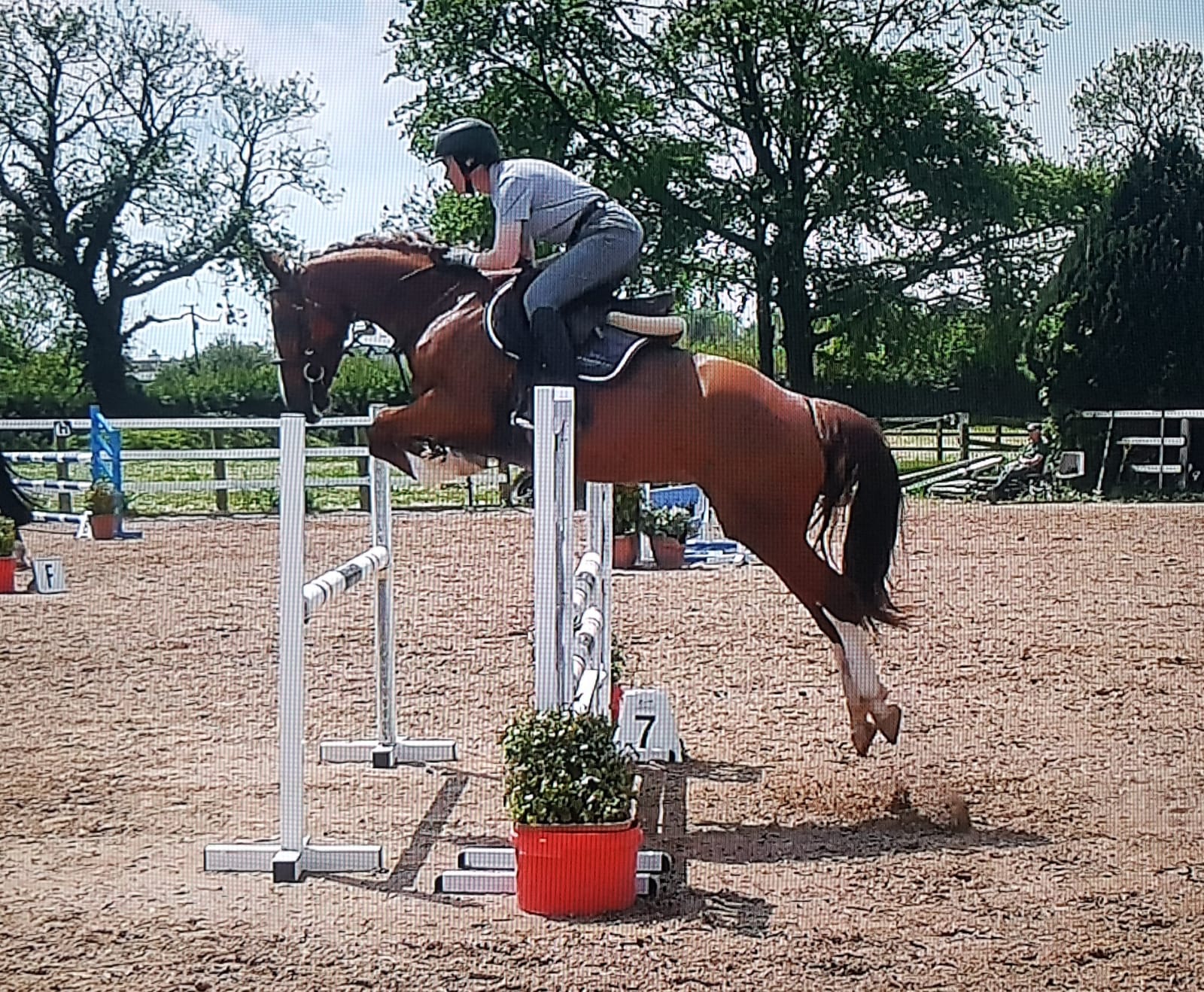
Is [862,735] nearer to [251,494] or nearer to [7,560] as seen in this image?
[7,560]

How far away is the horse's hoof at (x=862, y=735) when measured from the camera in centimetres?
485

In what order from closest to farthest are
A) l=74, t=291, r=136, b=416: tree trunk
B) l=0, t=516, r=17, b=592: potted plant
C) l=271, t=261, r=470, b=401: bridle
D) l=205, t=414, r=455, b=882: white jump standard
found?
l=205, t=414, r=455, b=882: white jump standard < l=271, t=261, r=470, b=401: bridle < l=0, t=516, r=17, b=592: potted plant < l=74, t=291, r=136, b=416: tree trunk

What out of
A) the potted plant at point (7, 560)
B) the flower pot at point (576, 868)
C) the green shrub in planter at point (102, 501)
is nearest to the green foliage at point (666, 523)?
the potted plant at point (7, 560)

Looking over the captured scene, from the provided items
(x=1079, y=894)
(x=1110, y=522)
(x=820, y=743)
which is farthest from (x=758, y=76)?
(x=1079, y=894)

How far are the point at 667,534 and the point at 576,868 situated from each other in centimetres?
749

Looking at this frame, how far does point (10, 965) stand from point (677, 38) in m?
16.8

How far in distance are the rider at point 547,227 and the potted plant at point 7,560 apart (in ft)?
21.2

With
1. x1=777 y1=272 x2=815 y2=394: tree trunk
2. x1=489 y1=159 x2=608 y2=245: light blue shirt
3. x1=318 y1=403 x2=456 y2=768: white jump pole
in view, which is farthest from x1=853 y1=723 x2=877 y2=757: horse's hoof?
x1=777 y1=272 x2=815 y2=394: tree trunk

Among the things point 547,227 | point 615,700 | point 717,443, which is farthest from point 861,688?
point 547,227

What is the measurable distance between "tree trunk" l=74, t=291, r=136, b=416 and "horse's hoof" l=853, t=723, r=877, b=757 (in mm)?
13484

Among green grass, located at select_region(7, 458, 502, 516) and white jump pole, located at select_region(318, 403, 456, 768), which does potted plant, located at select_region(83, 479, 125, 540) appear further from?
white jump pole, located at select_region(318, 403, 456, 768)

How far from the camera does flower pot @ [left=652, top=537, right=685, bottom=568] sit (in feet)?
36.0

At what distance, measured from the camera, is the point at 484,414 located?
4.81 m

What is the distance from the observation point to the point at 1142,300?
1864 centimetres
